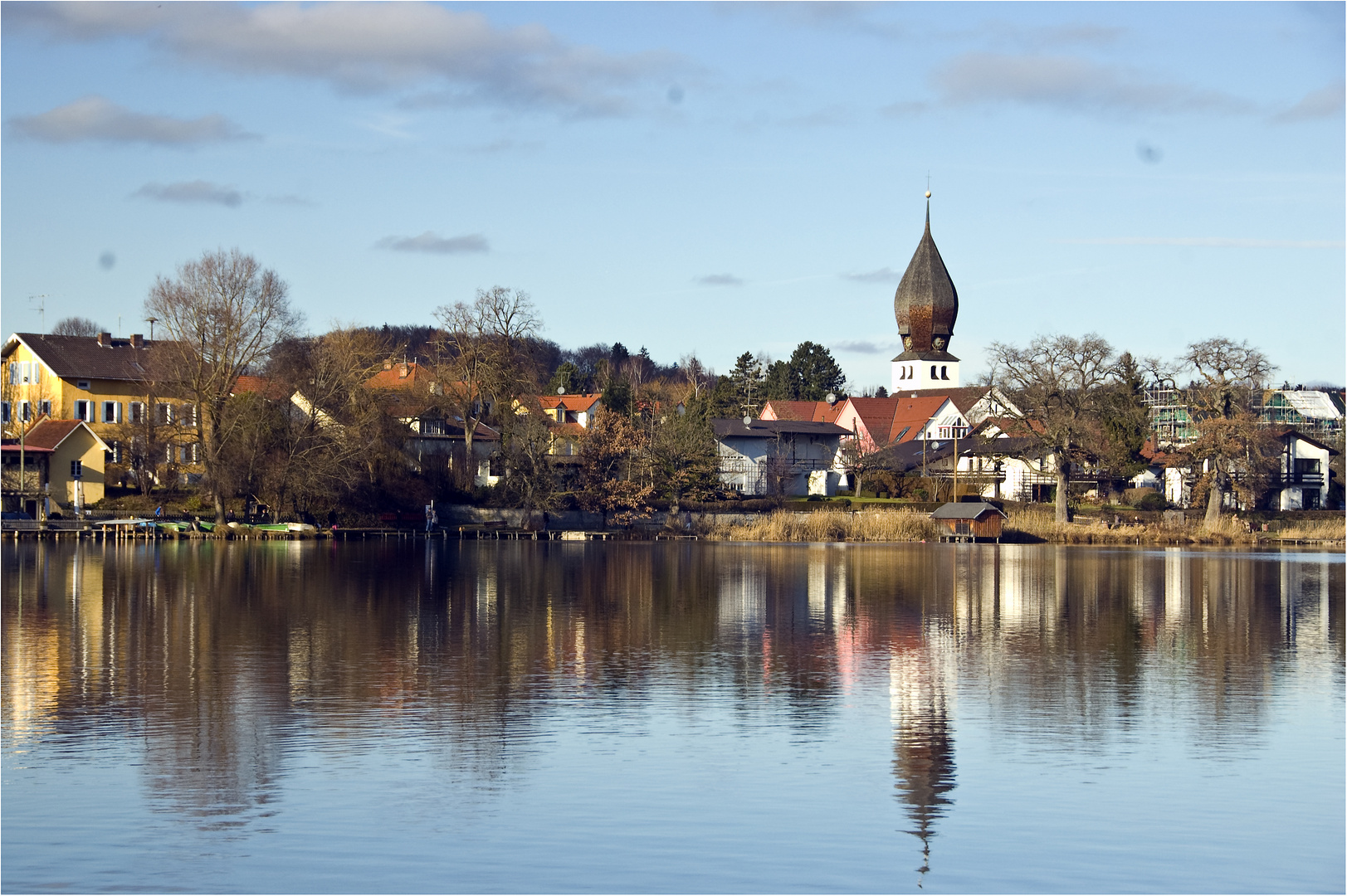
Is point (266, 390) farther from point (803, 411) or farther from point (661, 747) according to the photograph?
point (803, 411)

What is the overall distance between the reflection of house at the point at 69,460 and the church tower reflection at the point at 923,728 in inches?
2241

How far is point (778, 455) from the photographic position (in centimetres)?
10044

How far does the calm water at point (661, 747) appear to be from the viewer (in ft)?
41.2

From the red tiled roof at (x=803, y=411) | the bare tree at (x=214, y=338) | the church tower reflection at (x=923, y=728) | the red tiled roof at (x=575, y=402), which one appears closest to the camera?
the church tower reflection at (x=923, y=728)

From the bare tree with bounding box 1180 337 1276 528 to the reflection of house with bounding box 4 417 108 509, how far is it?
2243 inches

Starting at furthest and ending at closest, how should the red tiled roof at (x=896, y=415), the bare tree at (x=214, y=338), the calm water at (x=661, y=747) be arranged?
the red tiled roof at (x=896, y=415)
the bare tree at (x=214, y=338)
the calm water at (x=661, y=747)

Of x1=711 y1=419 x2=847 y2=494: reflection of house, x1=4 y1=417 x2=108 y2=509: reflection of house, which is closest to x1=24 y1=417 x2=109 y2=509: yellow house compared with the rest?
x1=4 y1=417 x2=108 y2=509: reflection of house

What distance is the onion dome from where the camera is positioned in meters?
125

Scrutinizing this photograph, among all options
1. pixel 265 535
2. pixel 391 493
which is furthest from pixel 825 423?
pixel 265 535

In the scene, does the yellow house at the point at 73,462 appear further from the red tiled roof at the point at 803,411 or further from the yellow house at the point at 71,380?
the red tiled roof at the point at 803,411

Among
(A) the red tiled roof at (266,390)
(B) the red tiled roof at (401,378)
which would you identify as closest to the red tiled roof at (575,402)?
(B) the red tiled roof at (401,378)

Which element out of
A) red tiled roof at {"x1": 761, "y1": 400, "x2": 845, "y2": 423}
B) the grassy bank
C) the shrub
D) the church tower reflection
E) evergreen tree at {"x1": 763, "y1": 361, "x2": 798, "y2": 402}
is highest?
evergreen tree at {"x1": 763, "y1": 361, "x2": 798, "y2": 402}

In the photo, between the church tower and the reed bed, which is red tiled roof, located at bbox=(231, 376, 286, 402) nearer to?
the reed bed

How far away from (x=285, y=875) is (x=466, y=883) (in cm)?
147
